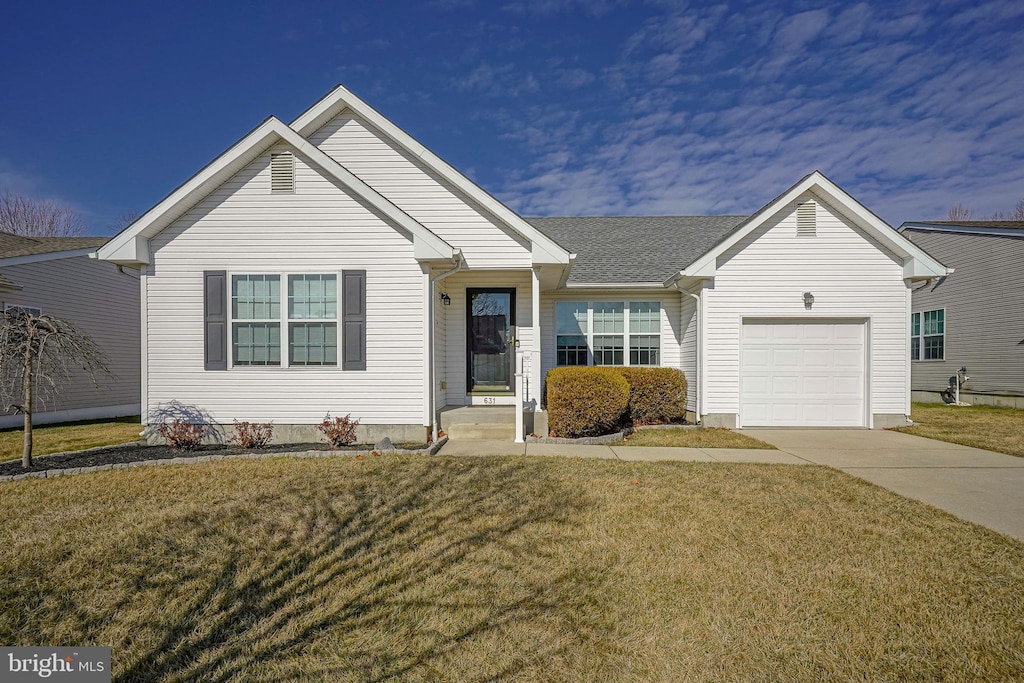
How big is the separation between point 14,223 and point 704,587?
132 feet

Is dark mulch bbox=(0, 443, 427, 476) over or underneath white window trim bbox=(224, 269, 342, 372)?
underneath

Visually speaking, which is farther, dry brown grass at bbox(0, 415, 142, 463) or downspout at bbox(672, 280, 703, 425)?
downspout at bbox(672, 280, 703, 425)

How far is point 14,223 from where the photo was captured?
28.5 metres

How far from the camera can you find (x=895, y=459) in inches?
302

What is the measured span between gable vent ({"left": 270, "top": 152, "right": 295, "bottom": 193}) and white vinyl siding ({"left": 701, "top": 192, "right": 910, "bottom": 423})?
8.61 meters

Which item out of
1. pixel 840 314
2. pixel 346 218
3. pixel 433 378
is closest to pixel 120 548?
pixel 433 378

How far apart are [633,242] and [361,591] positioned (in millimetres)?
12968

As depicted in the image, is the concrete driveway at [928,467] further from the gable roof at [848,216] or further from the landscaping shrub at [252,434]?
the landscaping shrub at [252,434]

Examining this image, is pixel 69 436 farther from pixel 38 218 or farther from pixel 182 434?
pixel 38 218

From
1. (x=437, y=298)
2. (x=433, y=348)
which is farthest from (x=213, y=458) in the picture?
(x=437, y=298)

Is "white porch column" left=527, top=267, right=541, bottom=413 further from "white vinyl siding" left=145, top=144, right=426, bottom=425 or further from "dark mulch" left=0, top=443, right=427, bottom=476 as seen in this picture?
"dark mulch" left=0, top=443, right=427, bottom=476

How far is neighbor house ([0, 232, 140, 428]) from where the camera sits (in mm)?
12250

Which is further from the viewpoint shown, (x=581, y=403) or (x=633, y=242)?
(x=633, y=242)

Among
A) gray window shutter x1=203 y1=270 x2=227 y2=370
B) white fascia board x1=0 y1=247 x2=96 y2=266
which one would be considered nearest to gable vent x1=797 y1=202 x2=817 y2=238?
gray window shutter x1=203 y1=270 x2=227 y2=370
